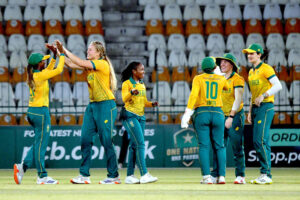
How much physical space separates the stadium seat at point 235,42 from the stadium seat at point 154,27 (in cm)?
203

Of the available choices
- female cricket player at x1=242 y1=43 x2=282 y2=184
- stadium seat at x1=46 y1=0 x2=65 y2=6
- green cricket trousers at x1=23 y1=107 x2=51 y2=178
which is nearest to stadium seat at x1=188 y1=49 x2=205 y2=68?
stadium seat at x1=46 y1=0 x2=65 y2=6

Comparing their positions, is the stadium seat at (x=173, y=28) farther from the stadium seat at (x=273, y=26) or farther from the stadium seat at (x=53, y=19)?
the stadium seat at (x=53, y=19)

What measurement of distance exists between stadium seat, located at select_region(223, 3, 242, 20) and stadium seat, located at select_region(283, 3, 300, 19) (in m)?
1.42

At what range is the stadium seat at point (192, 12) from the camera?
55.0 feet

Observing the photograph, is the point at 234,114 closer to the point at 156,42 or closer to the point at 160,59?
the point at 160,59

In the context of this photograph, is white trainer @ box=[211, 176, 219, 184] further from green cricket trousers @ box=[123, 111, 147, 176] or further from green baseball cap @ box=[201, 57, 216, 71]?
green baseball cap @ box=[201, 57, 216, 71]

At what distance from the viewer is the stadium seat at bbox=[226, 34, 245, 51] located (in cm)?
1555

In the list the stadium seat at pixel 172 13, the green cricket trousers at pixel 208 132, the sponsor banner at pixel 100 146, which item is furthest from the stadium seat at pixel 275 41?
the green cricket trousers at pixel 208 132

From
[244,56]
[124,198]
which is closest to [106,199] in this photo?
[124,198]

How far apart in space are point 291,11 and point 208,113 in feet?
33.3

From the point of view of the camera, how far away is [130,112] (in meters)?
8.36

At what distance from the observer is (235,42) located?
620 inches

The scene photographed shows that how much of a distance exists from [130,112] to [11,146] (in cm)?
513

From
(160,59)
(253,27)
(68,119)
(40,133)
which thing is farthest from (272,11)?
(40,133)
